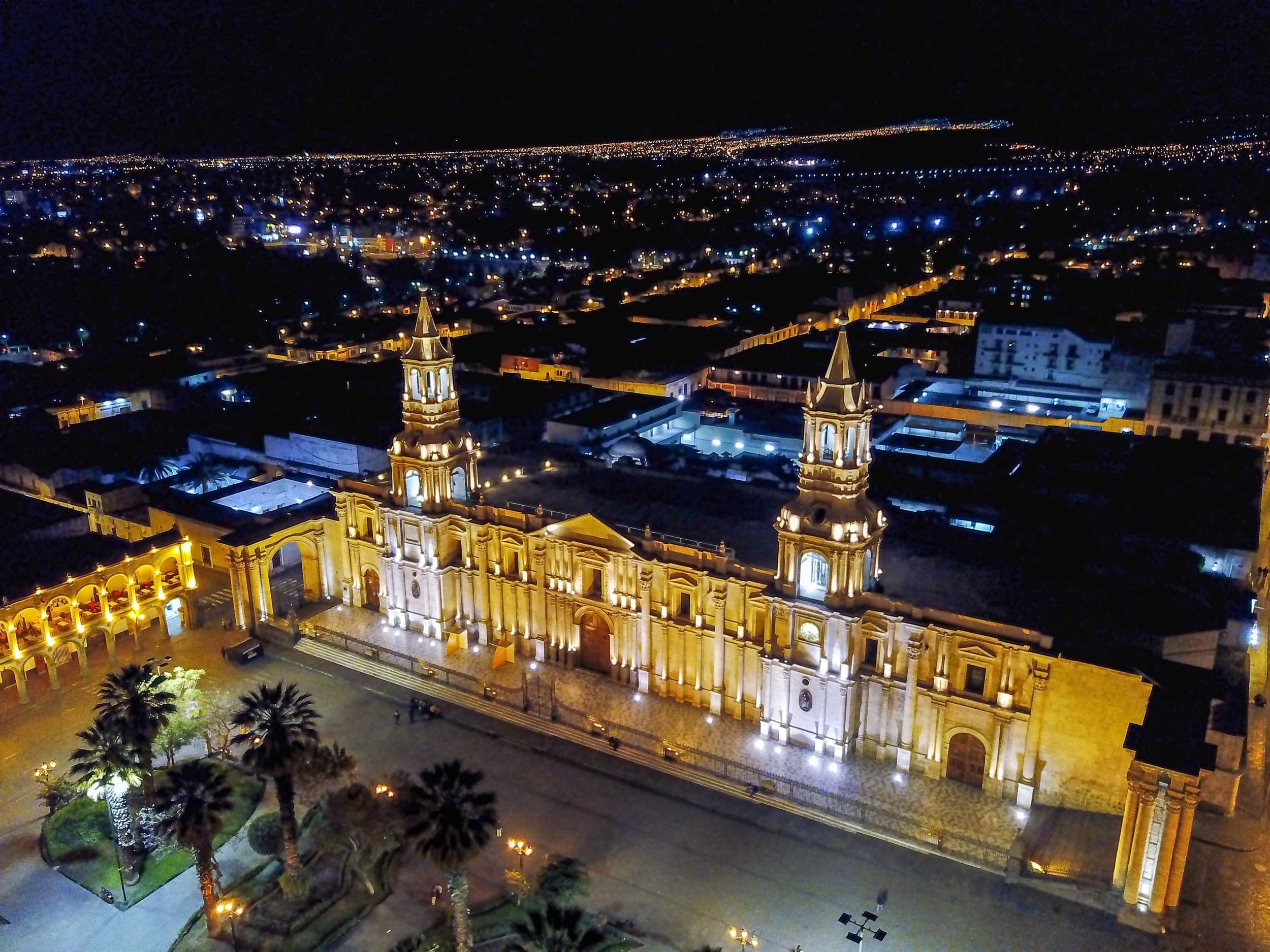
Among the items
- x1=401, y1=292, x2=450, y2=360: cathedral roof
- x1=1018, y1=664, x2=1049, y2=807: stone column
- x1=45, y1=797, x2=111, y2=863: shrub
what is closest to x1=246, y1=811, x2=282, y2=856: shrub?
x1=45, y1=797, x2=111, y2=863: shrub

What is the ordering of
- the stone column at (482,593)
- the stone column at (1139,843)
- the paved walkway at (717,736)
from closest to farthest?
the stone column at (1139,843) → the paved walkway at (717,736) → the stone column at (482,593)

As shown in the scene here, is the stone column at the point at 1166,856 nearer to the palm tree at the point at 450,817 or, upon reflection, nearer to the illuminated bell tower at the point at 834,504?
the illuminated bell tower at the point at 834,504

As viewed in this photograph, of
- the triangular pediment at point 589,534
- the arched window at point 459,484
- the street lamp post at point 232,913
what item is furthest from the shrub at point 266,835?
the arched window at point 459,484

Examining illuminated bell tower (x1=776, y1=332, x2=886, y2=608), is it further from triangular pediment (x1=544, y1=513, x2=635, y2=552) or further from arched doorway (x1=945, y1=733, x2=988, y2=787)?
triangular pediment (x1=544, y1=513, x2=635, y2=552)

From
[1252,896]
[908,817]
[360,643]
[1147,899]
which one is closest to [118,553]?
[360,643]

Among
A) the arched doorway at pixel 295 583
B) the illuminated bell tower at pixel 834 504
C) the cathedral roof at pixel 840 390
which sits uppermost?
the cathedral roof at pixel 840 390

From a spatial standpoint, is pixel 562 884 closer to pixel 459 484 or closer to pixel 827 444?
pixel 827 444
